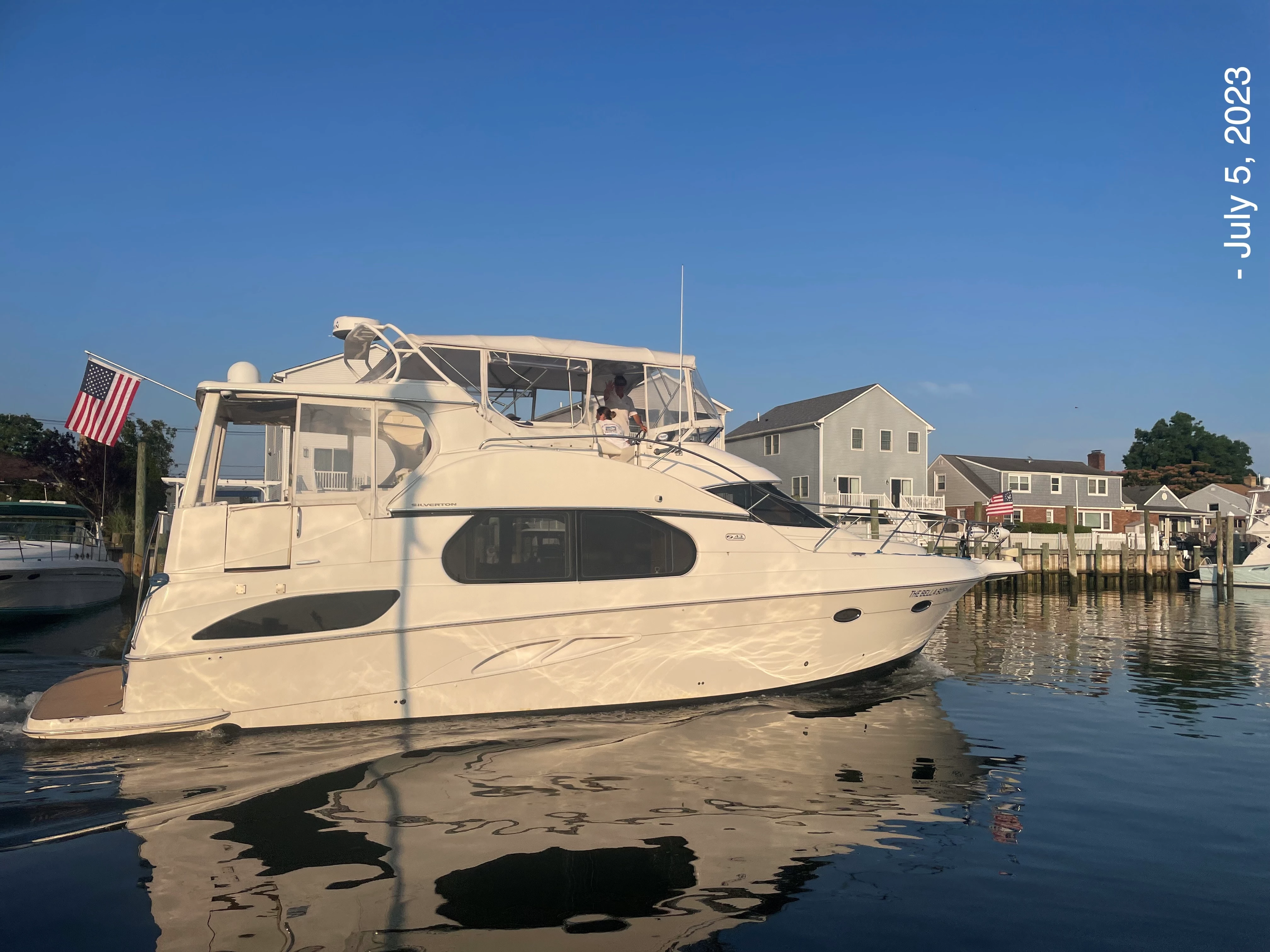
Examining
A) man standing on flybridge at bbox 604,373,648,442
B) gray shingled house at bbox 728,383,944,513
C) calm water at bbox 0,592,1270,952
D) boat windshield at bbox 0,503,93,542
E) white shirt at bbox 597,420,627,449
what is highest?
gray shingled house at bbox 728,383,944,513

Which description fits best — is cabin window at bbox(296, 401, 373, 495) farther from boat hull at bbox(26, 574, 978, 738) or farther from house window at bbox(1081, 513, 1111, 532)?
house window at bbox(1081, 513, 1111, 532)

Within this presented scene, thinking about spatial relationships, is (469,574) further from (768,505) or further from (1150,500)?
(1150,500)

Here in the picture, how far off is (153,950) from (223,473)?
18.7 feet

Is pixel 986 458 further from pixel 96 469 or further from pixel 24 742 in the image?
pixel 24 742

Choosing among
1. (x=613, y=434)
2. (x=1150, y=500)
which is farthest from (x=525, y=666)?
(x=1150, y=500)

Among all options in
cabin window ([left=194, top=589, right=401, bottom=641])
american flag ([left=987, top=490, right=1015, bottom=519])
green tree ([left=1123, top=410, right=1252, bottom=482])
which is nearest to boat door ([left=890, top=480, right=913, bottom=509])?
american flag ([left=987, top=490, right=1015, bottom=519])

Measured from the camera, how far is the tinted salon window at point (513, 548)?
26.8ft

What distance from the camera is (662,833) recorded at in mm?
5500

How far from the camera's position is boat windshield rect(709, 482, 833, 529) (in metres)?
9.21

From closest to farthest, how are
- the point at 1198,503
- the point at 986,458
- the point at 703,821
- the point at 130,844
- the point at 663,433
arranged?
the point at 130,844
the point at 703,821
the point at 663,433
the point at 986,458
the point at 1198,503

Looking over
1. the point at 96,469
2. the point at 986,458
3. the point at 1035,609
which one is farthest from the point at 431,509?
the point at 986,458

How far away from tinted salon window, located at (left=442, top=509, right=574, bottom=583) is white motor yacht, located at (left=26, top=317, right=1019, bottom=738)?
0.05 feet

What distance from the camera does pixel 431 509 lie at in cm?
816

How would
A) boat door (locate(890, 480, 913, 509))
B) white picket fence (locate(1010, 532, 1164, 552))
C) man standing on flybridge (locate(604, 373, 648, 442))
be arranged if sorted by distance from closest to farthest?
man standing on flybridge (locate(604, 373, 648, 442)) → white picket fence (locate(1010, 532, 1164, 552)) → boat door (locate(890, 480, 913, 509))
